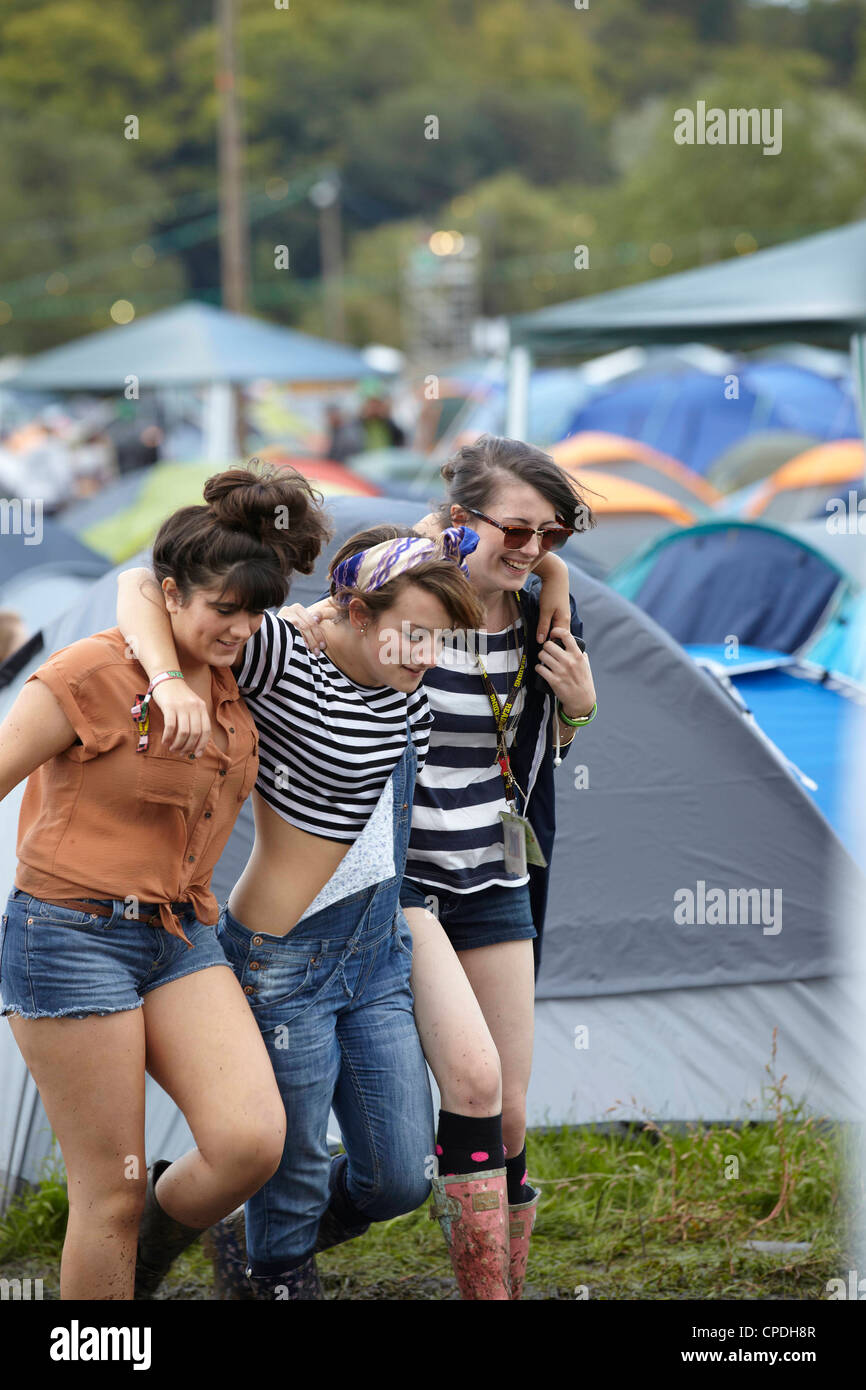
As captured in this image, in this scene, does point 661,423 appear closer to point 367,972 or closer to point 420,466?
point 420,466

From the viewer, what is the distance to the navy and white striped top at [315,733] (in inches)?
91.0

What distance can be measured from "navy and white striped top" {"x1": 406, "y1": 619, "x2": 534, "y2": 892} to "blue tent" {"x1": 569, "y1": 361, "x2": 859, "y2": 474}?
14007 millimetres

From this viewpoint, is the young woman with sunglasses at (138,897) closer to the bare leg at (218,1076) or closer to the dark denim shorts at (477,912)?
the bare leg at (218,1076)

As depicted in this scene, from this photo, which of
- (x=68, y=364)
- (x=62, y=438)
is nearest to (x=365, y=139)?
(x=62, y=438)

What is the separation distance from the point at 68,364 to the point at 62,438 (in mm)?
6863

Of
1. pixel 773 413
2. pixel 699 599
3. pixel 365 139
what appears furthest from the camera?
pixel 365 139

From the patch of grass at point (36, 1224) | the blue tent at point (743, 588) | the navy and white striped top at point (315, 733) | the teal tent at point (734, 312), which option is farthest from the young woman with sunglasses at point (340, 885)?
the teal tent at point (734, 312)

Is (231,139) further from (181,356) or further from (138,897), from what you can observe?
(138,897)

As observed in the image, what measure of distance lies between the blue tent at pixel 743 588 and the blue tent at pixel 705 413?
9.66m

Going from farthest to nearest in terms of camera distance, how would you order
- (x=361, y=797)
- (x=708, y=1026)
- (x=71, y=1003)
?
(x=708, y=1026) < (x=361, y=797) < (x=71, y=1003)

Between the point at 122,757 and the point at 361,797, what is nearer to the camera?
the point at 122,757

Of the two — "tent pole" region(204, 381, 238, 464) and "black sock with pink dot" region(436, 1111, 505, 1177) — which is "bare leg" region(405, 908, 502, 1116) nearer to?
"black sock with pink dot" region(436, 1111, 505, 1177)

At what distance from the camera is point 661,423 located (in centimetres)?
1670

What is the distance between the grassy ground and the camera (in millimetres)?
2936
